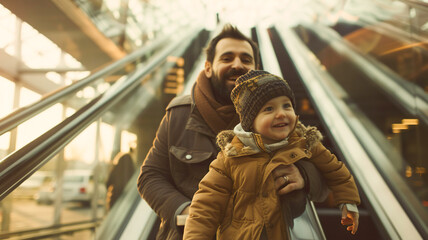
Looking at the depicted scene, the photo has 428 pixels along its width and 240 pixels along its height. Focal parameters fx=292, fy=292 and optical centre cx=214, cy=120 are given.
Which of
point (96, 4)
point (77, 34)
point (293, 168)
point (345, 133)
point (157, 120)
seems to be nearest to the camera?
point (293, 168)

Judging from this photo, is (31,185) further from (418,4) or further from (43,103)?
(418,4)

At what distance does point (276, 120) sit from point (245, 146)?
0.54ft

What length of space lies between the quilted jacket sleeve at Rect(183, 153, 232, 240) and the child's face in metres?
0.22

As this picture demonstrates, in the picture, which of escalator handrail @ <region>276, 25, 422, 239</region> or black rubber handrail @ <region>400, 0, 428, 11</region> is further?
black rubber handrail @ <region>400, 0, 428, 11</region>

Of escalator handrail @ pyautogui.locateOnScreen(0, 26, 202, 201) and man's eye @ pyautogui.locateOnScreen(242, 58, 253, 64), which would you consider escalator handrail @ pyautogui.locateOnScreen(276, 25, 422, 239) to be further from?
escalator handrail @ pyautogui.locateOnScreen(0, 26, 202, 201)

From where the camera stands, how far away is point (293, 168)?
1.15 m

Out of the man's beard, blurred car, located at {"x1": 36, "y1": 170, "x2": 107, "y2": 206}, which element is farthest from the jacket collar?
blurred car, located at {"x1": 36, "y1": 170, "x2": 107, "y2": 206}

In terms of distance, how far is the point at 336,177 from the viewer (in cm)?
119

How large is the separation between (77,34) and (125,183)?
132 inches

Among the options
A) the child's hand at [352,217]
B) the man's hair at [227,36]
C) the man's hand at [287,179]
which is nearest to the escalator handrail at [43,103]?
the man's hair at [227,36]

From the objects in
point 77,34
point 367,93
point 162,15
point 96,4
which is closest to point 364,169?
point 367,93

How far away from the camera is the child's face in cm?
116

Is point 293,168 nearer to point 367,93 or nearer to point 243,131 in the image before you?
point 243,131

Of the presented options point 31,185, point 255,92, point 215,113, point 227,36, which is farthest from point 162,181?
point 31,185
